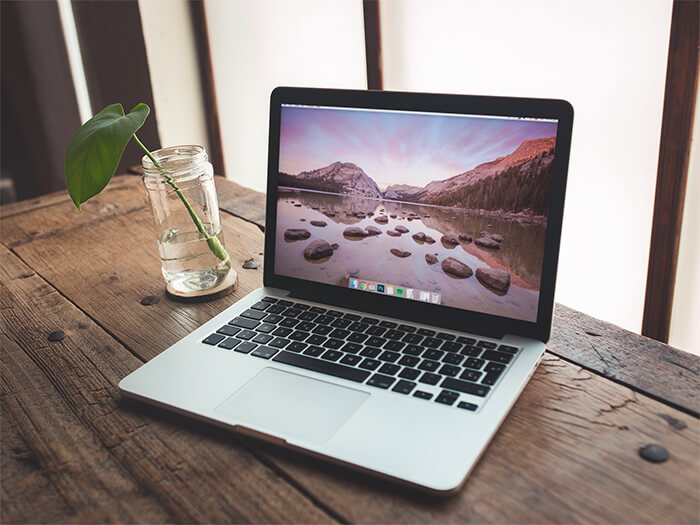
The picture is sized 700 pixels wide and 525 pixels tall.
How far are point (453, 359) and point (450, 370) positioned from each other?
2cm

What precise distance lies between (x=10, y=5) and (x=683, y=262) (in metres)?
3.05

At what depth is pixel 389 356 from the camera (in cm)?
72

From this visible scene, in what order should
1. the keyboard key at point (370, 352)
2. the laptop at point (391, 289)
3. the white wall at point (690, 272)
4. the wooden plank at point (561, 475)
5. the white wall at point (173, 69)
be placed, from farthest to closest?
1. the white wall at point (173, 69)
2. the white wall at point (690, 272)
3. the keyboard key at point (370, 352)
4. the laptop at point (391, 289)
5. the wooden plank at point (561, 475)

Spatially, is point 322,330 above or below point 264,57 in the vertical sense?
below

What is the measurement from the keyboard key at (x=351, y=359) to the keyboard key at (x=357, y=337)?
0.10ft

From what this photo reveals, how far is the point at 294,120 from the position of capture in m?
0.86

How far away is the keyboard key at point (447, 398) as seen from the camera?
24.9 inches

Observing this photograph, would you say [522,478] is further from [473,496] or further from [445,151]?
[445,151]

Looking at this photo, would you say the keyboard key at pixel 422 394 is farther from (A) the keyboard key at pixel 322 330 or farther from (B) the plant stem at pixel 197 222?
(B) the plant stem at pixel 197 222

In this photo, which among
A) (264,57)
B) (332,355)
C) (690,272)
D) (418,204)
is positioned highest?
(264,57)

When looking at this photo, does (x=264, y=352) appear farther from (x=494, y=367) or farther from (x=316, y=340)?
(x=494, y=367)

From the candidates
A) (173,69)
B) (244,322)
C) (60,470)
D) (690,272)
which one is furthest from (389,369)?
(173,69)

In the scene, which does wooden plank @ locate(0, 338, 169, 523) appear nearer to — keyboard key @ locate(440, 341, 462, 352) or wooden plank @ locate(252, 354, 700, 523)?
wooden plank @ locate(252, 354, 700, 523)

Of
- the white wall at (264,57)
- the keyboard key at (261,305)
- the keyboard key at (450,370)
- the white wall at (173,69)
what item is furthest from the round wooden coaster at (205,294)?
the white wall at (173,69)
